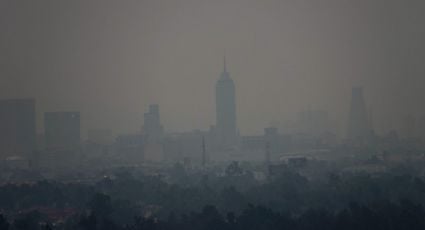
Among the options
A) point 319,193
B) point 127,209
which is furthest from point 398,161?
point 127,209

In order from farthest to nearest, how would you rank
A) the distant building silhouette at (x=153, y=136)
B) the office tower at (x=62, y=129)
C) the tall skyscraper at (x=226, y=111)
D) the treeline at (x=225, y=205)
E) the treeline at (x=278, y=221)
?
1. the tall skyscraper at (x=226, y=111)
2. the office tower at (x=62, y=129)
3. the distant building silhouette at (x=153, y=136)
4. the treeline at (x=225, y=205)
5. the treeline at (x=278, y=221)

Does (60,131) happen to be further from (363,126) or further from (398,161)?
(398,161)

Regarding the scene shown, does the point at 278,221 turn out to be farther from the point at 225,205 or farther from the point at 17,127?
the point at 17,127

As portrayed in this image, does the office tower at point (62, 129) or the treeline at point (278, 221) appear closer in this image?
the treeline at point (278, 221)

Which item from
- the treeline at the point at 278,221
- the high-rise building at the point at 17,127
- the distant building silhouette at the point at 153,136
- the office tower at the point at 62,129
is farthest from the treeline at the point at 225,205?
the office tower at the point at 62,129

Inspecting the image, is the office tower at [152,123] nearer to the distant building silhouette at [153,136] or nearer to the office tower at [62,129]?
the distant building silhouette at [153,136]

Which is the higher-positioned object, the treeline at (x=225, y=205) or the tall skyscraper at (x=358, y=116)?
the tall skyscraper at (x=358, y=116)
